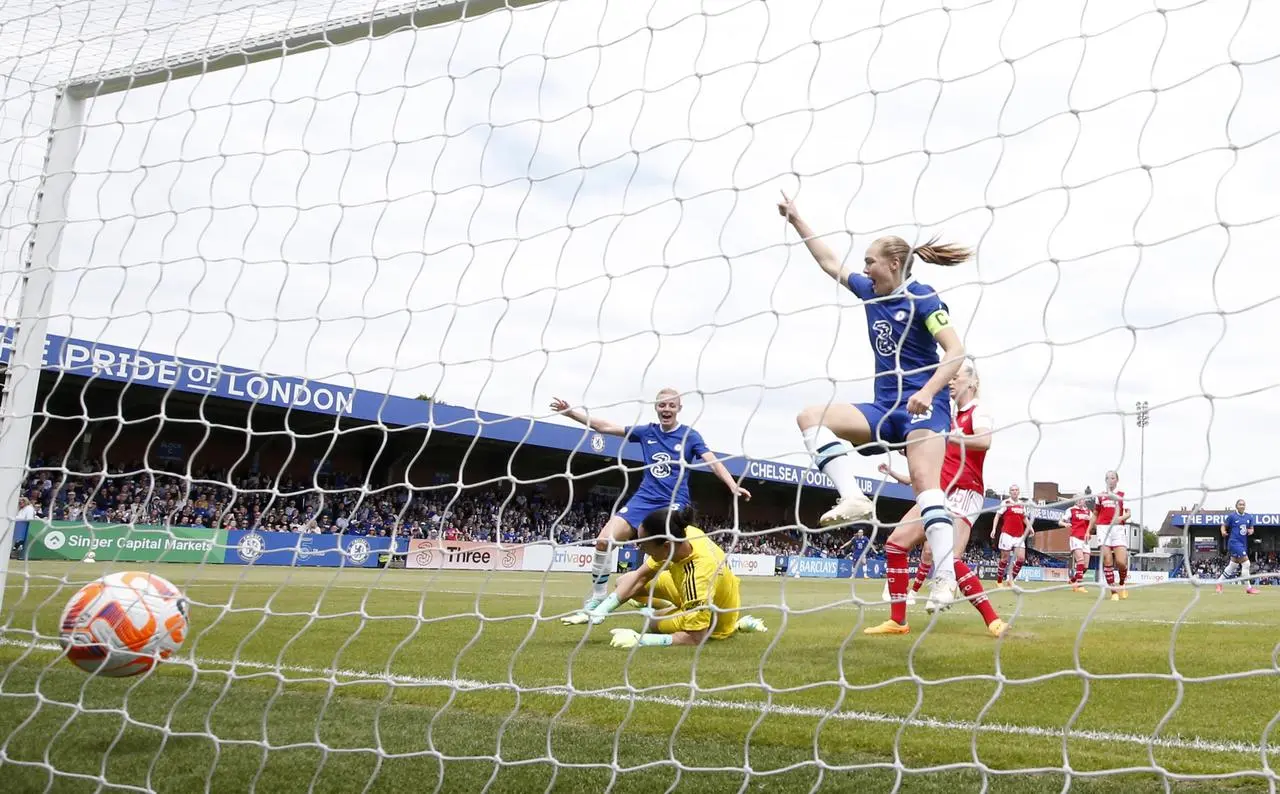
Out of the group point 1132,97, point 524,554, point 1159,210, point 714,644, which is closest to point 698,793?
point 1159,210

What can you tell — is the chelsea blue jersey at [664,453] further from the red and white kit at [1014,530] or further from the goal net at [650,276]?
the red and white kit at [1014,530]

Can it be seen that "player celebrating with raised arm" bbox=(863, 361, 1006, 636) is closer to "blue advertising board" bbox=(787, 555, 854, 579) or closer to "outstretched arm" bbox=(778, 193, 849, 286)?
"outstretched arm" bbox=(778, 193, 849, 286)

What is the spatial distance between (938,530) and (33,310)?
4.28 metres

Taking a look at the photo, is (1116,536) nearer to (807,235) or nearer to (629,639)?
(629,639)

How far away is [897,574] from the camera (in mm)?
6090

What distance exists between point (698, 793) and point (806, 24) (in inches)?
98.6

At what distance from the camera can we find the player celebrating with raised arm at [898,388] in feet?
12.2

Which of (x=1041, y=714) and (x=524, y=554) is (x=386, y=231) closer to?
(x=1041, y=714)

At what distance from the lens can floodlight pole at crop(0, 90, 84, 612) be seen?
174 inches

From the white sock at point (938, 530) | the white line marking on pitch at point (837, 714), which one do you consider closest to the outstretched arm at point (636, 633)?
the white sock at point (938, 530)

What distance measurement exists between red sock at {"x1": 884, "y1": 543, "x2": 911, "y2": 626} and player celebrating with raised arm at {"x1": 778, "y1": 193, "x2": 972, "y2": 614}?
708mm

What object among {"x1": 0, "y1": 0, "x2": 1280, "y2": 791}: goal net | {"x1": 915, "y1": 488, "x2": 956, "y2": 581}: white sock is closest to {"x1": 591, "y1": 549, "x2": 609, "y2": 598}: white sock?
{"x1": 0, "y1": 0, "x2": 1280, "y2": 791}: goal net

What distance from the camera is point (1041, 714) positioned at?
398 centimetres

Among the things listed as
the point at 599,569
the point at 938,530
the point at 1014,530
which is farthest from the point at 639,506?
the point at 1014,530
